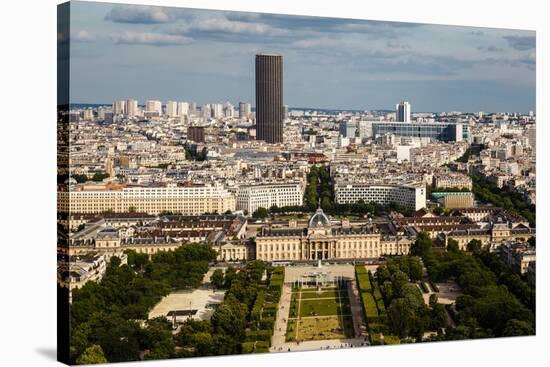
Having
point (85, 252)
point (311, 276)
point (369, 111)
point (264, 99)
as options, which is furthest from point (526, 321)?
point (264, 99)

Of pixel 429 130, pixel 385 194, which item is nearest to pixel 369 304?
pixel 429 130

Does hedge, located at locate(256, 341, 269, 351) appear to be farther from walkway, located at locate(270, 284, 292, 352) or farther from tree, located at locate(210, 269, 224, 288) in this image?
tree, located at locate(210, 269, 224, 288)

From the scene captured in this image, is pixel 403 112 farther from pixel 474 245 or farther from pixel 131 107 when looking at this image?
pixel 131 107

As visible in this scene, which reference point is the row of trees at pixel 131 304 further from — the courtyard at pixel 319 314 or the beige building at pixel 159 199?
the courtyard at pixel 319 314

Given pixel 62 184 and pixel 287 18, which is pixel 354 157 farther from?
pixel 62 184

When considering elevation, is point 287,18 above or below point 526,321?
above

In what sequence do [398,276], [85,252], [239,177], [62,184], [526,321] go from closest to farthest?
[62,184], [85,252], [526,321], [398,276], [239,177]
